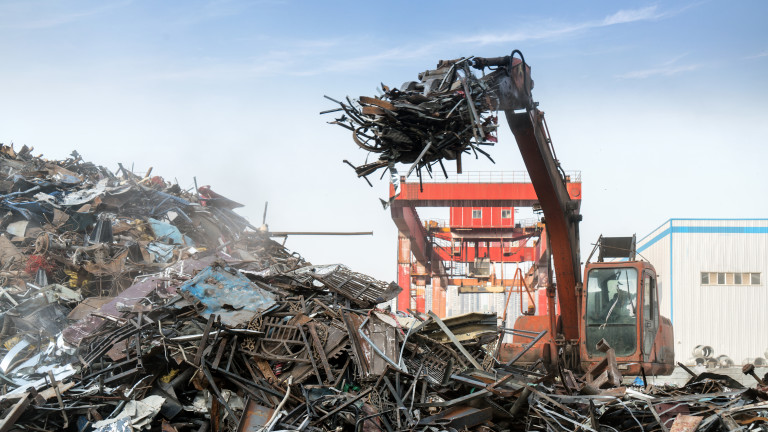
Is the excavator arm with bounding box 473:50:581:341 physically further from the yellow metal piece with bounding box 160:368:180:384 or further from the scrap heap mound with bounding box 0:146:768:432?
the yellow metal piece with bounding box 160:368:180:384

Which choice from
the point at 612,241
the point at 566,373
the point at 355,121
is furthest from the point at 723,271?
the point at 355,121

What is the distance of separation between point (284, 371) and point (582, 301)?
14.7ft

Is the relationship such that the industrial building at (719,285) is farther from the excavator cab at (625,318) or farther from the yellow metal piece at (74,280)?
the yellow metal piece at (74,280)

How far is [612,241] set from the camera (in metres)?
11.5

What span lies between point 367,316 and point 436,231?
17.6 m

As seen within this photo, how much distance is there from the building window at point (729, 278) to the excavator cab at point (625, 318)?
21.1 m

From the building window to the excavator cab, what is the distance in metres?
21.1

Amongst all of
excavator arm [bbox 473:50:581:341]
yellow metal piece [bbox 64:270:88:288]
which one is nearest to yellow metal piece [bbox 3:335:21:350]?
yellow metal piece [bbox 64:270:88:288]

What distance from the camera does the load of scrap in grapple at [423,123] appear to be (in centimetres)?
685

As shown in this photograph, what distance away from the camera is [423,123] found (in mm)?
6934

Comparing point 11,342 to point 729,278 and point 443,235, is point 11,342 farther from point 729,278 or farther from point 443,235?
point 729,278

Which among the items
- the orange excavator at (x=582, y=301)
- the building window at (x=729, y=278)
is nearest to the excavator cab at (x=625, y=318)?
the orange excavator at (x=582, y=301)

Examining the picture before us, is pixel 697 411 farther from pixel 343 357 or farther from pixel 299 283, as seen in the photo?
pixel 299 283

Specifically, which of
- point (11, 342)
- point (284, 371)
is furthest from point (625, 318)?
point (11, 342)
